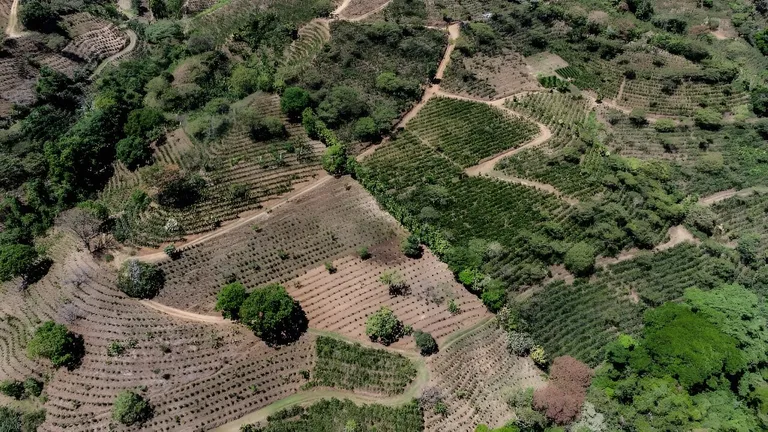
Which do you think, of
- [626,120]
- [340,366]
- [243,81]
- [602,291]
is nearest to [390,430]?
[340,366]

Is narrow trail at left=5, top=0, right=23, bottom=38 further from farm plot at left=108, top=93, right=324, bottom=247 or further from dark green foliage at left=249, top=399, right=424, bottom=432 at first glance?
dark green foliage at left=249, top=399, right=424, bottom=432

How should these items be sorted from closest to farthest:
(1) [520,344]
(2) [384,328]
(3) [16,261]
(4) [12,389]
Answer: (4) [12,389] < (2) [384,328] < (1) [520,344] < (3) [16,261]

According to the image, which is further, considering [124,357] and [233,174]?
[233,174]

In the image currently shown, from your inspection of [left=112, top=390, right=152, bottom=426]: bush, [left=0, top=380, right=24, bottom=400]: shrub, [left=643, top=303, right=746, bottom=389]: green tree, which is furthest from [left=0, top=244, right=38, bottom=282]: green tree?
[left=643, top=303, right=746, bottom=389]: green tree

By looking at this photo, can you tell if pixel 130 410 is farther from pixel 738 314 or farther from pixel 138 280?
pixel 738 314

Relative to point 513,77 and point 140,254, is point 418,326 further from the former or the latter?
point 513,77

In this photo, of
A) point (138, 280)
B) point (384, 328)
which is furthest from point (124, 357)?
point (384, 328)

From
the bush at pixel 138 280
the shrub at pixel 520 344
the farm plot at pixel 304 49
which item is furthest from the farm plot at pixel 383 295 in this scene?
the farm plot at pixel 304 49

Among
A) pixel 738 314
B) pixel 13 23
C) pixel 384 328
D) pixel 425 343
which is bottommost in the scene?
pixel 425 343
